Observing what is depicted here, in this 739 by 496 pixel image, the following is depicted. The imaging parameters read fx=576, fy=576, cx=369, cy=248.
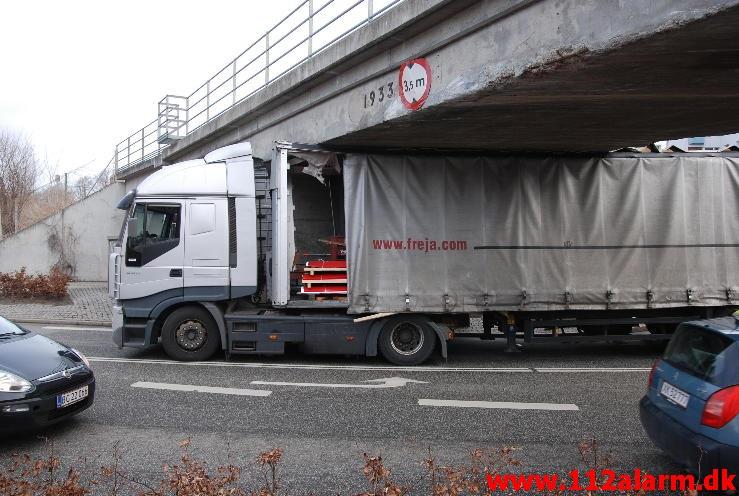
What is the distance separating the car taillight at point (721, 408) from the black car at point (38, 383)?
5322 mm

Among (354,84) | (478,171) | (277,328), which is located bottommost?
(277,328)

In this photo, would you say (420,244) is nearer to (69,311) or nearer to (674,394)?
(674,394)

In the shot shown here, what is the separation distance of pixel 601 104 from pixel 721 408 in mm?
4305

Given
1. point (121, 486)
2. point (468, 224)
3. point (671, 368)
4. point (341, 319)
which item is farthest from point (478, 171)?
point (121, 486)

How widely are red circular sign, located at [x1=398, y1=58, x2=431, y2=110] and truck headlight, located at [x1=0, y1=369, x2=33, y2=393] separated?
17.4 feet

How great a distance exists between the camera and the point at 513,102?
6922 millimetres

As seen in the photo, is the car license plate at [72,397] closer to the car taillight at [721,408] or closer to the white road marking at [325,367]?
the white road marking at [325,367]

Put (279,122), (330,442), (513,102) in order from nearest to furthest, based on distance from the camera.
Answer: (330,442) < (513,102) < (279,122)

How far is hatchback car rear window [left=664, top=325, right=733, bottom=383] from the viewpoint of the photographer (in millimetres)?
4016

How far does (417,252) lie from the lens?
9.21 metres

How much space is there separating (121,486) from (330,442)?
1.84m

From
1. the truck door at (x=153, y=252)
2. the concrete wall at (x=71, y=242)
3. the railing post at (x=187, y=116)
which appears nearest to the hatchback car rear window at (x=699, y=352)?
the truck door at (x=153, y=252)

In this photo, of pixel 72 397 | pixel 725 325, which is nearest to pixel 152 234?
pixel 72 397

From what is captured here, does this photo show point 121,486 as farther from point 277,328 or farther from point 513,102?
point 513,102
